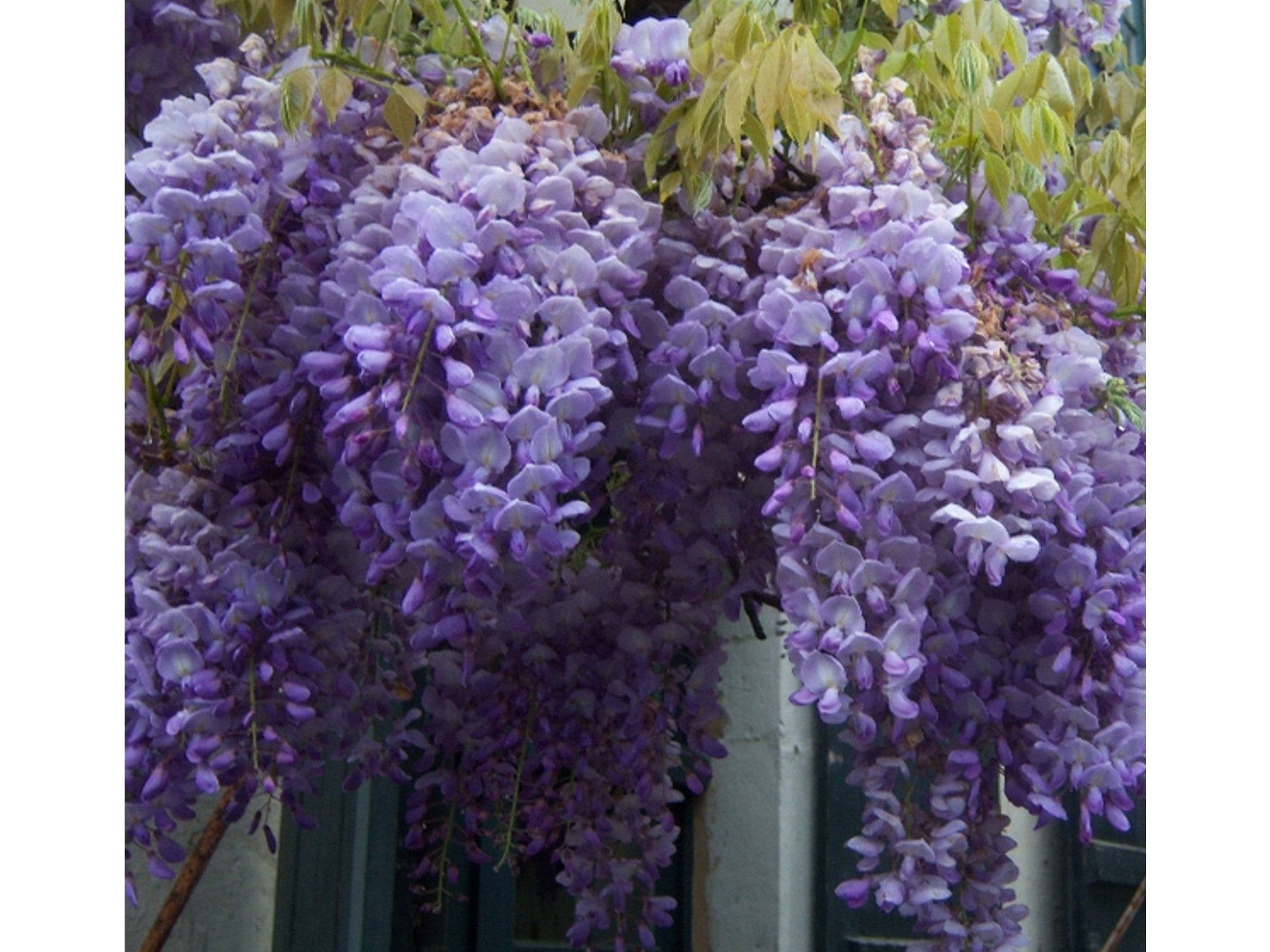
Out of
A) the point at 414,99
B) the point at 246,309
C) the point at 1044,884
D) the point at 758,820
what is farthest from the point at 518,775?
the point at 1044,884

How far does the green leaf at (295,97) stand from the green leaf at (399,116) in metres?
0.06

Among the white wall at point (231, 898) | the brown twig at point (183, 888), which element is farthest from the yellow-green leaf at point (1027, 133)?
the white wall at point (231, 898)

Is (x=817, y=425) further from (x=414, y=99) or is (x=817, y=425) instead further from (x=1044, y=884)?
(x=1044, y=884)

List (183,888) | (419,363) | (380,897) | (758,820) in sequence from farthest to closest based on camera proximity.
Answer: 1. (758,820)
2. (380,897)
3. (183,888)
4. (419,363)

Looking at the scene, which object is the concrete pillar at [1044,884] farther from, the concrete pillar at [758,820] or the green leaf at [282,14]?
the green leaf at [282,14]

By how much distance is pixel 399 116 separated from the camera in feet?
3.96

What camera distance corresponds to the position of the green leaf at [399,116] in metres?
1.21

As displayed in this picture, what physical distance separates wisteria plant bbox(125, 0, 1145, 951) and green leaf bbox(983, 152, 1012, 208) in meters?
0.02

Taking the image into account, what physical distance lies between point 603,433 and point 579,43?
0.34 m

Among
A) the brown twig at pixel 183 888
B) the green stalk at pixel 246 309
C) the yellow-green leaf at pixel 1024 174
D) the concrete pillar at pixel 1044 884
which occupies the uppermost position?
the yellow-green leaf at pixel 1024 174

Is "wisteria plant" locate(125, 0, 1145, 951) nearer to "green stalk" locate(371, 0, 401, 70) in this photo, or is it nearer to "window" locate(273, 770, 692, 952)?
"green stalk" locate(371, 0, 401, 70)

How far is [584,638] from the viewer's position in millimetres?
1492

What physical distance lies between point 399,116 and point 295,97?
84mm
